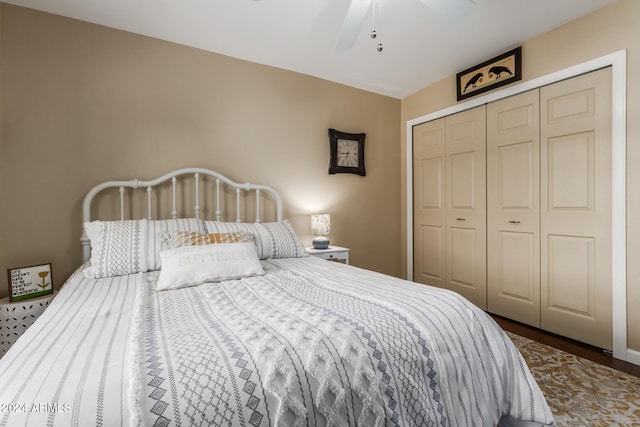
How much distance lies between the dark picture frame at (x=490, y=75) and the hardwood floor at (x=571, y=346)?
85.3 inches

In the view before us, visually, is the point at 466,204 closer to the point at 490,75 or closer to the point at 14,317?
the point at 490,75

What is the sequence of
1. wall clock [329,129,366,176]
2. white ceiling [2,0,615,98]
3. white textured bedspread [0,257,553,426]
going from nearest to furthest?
white textured bedspread [0,257,553,426] < white ceiling [2,0,615,98] < wall clock [329,129,366,176]

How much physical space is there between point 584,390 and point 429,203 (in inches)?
87.1

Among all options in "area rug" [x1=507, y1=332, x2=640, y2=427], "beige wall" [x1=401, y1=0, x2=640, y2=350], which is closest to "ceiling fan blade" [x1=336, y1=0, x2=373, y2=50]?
"beige wall" [x1=401, y1=0, x2=640, y2=350]

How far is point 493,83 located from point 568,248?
5.21 ft

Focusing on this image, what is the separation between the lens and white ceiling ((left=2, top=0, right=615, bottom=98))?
212 centimetres

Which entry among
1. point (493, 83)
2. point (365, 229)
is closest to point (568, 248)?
point (493, 83)

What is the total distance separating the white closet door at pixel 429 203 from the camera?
11.4 feet

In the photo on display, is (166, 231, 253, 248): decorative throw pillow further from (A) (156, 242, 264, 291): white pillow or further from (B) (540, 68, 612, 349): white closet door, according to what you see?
(B) (540, 68, 612, 349): white closet door

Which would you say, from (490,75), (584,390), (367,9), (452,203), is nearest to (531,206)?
(452,203)

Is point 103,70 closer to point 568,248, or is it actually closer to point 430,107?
point 430,107

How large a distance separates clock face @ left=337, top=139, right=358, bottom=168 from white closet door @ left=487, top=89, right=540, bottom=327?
1.35 m

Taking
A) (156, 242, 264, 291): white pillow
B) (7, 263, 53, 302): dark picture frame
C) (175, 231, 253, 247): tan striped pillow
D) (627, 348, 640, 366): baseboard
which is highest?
(175, 231, 253, 247): tan striped pillow

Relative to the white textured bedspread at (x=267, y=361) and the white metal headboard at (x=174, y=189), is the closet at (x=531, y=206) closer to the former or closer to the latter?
the white textured bedspread at (x=267, y=361)
